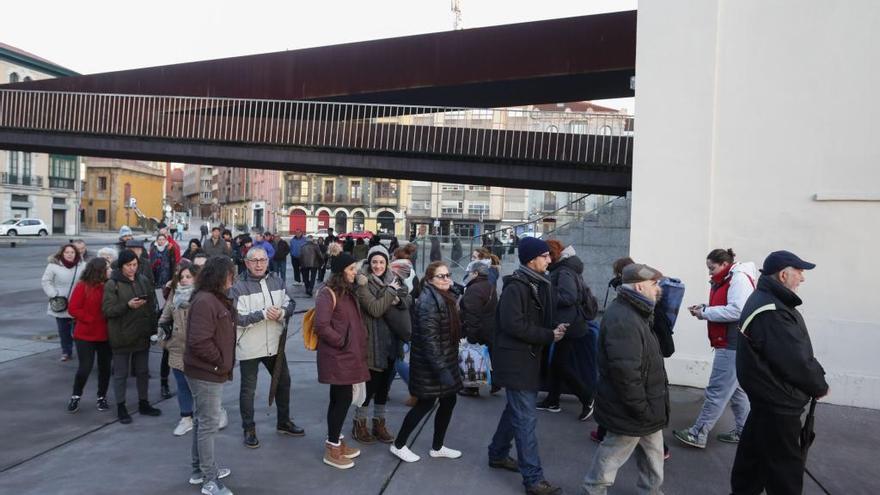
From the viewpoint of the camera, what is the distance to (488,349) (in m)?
6.77

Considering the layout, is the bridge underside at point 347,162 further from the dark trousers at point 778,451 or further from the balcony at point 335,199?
the balcony at point 335,199

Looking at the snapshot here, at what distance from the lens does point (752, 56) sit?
730 cm

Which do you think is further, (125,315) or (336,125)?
(336,125)

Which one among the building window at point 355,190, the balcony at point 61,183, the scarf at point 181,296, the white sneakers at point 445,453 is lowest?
the white sneakers at point 445,453

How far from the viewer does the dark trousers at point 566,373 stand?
616 cm

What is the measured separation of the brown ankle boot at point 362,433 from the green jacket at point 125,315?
2.27 m

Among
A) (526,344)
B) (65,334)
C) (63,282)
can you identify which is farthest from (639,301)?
(65,334)

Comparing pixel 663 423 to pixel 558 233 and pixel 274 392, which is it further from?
pixel 558 233

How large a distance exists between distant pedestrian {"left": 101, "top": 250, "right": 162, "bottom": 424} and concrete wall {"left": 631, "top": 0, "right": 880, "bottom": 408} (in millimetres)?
5523

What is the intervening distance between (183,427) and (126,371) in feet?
2.87

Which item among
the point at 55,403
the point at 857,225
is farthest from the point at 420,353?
the point at 857,225

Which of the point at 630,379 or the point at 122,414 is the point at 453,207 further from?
the point at 630,379

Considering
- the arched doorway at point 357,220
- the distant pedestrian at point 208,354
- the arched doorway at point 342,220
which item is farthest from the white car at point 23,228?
the distant pedestrian at point 208,354

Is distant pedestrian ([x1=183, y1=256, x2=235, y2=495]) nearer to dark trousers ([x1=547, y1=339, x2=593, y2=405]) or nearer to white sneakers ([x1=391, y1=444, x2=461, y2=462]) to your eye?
white sneakers ([x1=391, y1=444, x2=461, y2=462])
